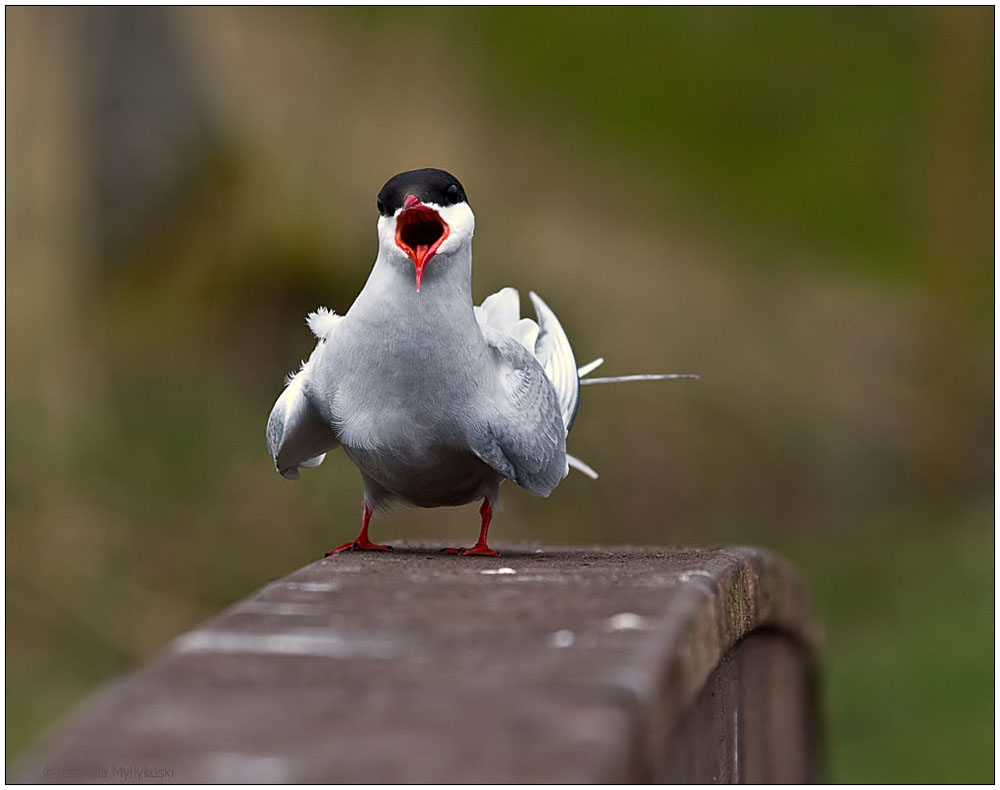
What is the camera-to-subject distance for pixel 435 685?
1.88 m

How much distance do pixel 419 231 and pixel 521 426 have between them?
20.4 inches

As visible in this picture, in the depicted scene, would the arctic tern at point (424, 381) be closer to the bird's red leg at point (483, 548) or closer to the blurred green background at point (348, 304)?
the bird's red leg at point (483, 548)

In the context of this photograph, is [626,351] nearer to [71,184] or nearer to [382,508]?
[71,184]

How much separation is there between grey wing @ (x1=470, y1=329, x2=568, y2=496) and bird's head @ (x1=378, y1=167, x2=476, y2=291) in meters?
0.32

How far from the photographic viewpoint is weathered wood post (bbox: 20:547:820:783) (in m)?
1.62

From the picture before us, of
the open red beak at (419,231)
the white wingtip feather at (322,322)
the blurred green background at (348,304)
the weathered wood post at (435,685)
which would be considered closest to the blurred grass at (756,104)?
the blurred green background at (348,304)

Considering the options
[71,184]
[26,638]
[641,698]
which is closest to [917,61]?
[71,184]

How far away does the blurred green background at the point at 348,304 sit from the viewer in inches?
298

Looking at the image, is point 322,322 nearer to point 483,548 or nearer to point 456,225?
point 456,225

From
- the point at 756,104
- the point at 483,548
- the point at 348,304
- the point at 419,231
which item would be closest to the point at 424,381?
the point at 419,231

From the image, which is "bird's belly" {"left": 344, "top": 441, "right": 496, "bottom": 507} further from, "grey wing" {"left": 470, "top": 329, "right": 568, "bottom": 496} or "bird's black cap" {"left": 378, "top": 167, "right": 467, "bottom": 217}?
"bird's black cap" {"left": 378, "top": 167, "right": 467, "bottom": 217}

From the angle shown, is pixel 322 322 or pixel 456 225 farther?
pixel 322 322

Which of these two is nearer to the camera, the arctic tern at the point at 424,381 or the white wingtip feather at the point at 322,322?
the arctic tern at the point at 424,381

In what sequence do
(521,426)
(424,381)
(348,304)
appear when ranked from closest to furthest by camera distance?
1. (424,381)
2. (521,426)
3. (348,304)
